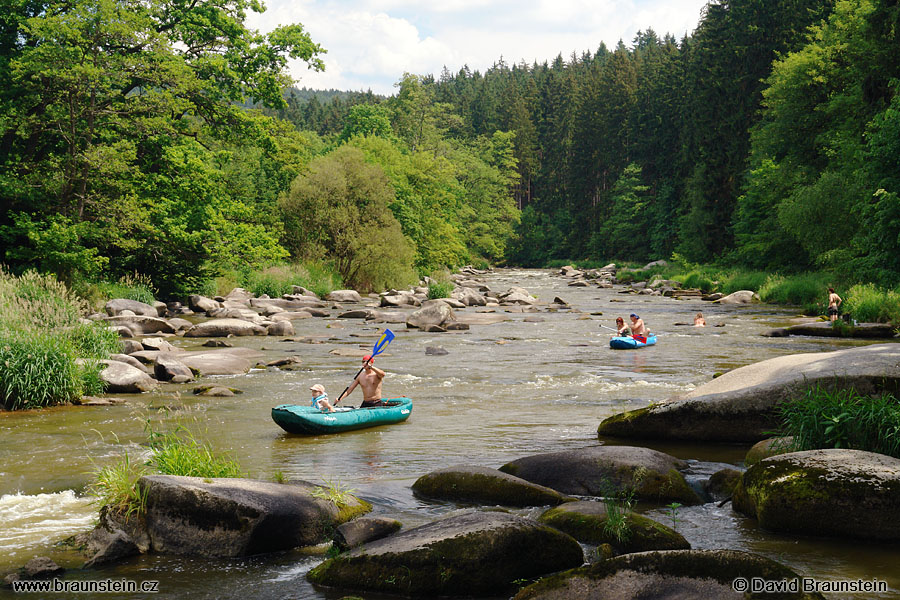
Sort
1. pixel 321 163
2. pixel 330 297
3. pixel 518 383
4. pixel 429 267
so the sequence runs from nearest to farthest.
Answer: pixel 518 383
pixel 330 297
pixel 321 163
pixel 429 267

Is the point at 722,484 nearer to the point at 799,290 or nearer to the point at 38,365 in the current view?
the point at 38,365

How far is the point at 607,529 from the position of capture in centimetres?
581

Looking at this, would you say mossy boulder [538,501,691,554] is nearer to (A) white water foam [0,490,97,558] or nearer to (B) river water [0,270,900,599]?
(B) river water [0,270,900,599]

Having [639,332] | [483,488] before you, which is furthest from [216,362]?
[639,332]

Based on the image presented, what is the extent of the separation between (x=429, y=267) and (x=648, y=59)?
53.1 meters

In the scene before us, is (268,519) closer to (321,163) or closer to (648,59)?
(321,163)

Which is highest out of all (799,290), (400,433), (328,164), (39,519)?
(328,164)

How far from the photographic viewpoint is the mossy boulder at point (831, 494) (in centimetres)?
589

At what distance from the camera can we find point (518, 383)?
15008 mm

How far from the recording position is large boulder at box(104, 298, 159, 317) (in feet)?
77.6

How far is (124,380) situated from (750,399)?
10336 millimetres

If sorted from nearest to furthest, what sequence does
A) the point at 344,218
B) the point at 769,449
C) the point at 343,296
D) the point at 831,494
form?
the point at 831,494
the point at 769,449
the point at 343,296
the point at 344,218

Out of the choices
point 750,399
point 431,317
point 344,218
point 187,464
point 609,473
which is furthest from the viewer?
point 344,218

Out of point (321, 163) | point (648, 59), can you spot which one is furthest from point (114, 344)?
point (648, 59)
